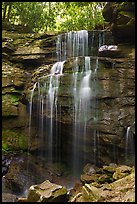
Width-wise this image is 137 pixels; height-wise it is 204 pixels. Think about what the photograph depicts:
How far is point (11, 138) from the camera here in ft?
46.5

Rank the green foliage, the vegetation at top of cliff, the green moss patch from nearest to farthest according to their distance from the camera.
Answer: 1. the green foliage
2. the green moss patch
3. the vegetation at top of cliff

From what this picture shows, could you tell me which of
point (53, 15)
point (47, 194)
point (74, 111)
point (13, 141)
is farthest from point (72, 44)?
point (47, 194)

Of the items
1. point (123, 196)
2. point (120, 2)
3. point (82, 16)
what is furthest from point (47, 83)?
point (82, 16)

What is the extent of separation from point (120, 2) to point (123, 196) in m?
10.6

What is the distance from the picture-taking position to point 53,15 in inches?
970

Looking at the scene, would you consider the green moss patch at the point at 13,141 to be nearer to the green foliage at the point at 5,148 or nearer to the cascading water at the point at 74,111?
the green foliage at the point at 5,148

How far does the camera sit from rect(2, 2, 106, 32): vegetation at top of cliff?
2227cm

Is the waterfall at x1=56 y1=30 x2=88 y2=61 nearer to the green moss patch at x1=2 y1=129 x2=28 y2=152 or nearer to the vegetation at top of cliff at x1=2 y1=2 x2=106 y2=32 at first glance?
the vegetation at top of cliff at x1=2 y1=2 x2=106 y2=32

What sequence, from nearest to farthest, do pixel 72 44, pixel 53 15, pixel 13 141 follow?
pixel 13 141, pixel 72 44, pixel 53 15

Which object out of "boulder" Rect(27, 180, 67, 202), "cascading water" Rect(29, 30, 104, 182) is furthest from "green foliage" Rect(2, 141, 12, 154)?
"boulder" Rect(27, 180, 67, 202)

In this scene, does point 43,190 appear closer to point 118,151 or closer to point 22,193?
point 22,193

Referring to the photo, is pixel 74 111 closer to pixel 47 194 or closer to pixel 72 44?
pixel 47 194

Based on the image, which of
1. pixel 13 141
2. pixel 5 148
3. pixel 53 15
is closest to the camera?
pixel 5 148

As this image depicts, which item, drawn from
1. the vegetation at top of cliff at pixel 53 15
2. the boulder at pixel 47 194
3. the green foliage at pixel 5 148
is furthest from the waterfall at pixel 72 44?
the boulder at pixel 47 194
